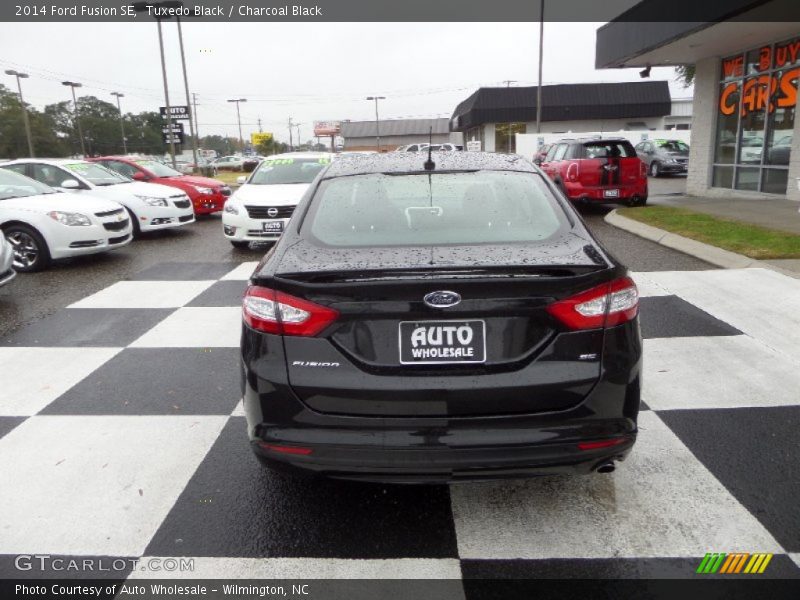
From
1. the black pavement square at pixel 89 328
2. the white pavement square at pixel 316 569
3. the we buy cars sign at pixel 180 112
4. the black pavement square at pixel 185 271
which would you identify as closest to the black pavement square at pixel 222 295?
the black pavement square at pixel 89 328

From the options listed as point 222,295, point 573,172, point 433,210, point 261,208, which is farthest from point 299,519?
point 573,172

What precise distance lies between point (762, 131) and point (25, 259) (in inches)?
592

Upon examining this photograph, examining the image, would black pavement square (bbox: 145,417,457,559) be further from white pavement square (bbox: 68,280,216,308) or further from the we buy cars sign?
the we buy cars sign

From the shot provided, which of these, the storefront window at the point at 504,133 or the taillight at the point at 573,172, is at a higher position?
the storefront window at the point at 504,133

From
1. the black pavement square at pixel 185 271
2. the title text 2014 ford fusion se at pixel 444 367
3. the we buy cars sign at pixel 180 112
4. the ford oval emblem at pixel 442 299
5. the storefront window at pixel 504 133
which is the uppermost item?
the we buy cars sign at pixel 180 112

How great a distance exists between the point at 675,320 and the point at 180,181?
11.8m

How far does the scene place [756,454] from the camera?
10.8ft

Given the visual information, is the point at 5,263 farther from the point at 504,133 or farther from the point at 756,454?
the point at 504,133

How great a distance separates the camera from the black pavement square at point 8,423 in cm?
375

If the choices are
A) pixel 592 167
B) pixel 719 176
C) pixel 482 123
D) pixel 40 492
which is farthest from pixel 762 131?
pixel 482 123

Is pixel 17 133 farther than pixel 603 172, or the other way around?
pixel 17 133

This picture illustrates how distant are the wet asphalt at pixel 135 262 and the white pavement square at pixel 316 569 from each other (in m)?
4.46

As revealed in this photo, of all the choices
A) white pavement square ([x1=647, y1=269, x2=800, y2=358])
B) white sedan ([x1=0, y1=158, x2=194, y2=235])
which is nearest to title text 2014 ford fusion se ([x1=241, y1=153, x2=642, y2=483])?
white pavement square ([x1=647, y1=269, x2=800, y2=358])

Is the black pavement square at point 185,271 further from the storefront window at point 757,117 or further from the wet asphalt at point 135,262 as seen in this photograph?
the storefront window at point 757,117
